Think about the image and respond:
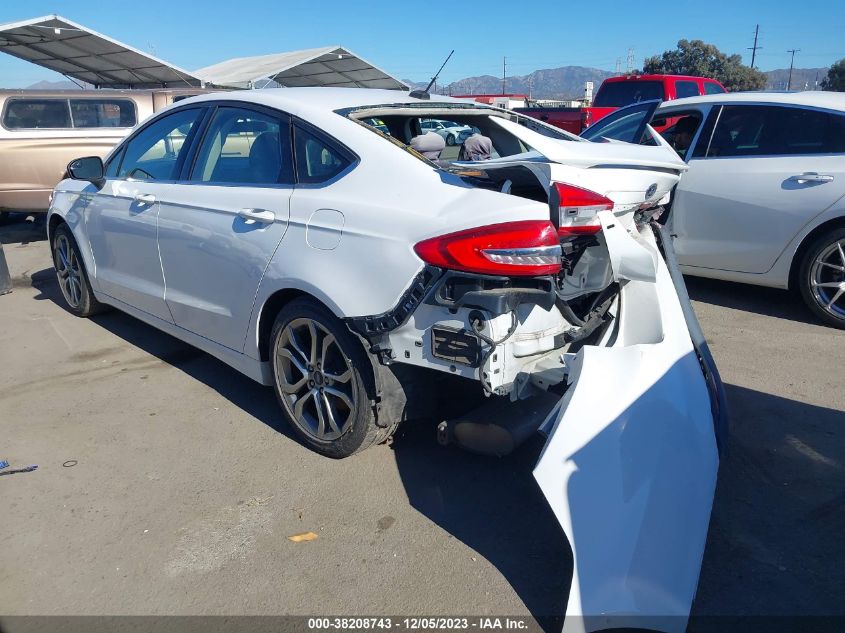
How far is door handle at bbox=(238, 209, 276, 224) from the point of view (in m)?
3.37

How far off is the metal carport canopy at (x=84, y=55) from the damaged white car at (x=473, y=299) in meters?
20.9

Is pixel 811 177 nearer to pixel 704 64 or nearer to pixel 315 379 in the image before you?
pixel 315 379

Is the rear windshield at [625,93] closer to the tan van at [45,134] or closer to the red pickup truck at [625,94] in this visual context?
the red pickup truck at [625,94]

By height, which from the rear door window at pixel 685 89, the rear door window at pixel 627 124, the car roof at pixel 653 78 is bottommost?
the rear door window at pixel 627 124

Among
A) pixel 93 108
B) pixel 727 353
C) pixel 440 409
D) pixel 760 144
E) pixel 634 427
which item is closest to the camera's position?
pixel 634 427

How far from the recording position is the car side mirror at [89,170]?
4.89 meters

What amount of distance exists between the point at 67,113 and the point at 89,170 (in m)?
5.77

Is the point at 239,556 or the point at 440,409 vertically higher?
the point at 440,409

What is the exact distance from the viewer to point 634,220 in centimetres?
349

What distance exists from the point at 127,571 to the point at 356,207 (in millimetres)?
1775

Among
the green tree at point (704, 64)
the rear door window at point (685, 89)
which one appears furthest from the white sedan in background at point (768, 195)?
the green tree at point (704, 64)

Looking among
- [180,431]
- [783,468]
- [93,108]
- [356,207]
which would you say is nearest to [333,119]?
[356,207]

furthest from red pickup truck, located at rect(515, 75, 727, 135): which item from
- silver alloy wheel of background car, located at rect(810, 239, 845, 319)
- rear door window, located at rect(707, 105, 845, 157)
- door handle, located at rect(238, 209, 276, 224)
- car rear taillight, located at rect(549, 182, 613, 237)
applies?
car rear taillight, located at rect(549, 182, 613, 237)

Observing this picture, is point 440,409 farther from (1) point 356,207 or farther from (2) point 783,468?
(2) point 783,468
